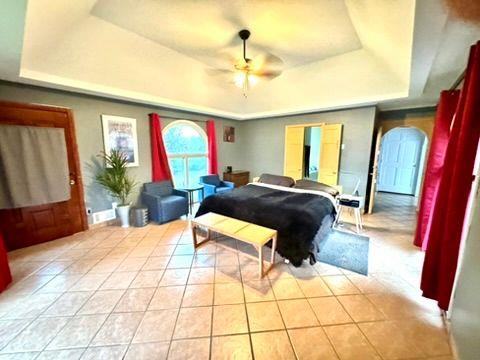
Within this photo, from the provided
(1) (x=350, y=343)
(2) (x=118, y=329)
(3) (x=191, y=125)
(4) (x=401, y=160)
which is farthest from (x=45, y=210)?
(4) (x=401, y=160)

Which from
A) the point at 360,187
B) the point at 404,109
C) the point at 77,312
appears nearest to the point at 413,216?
the point at 360,187

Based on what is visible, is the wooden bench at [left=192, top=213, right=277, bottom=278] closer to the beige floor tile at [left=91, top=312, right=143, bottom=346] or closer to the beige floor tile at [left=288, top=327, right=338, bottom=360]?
the beige floor tile at [left=288, top=327, right=338, bottom=360]

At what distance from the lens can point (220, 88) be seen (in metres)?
4.51

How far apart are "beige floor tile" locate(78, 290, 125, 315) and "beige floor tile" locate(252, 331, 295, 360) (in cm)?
137

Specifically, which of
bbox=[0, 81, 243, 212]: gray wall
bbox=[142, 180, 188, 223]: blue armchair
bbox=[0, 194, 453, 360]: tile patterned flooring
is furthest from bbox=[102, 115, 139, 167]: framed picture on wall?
bbox=[0, 194, 453, 360]: tile patterned flooring

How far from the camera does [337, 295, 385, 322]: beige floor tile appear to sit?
5.61 ft

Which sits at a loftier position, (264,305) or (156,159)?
(156,159)

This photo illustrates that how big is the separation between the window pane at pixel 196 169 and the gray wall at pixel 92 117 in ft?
3.91

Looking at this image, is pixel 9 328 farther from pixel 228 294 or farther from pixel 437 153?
pixel 437 153

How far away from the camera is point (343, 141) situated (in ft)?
15.1

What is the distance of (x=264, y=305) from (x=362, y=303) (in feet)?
3.14

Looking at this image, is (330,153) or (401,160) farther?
(401,160)

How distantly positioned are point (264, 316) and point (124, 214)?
3161 millimetres

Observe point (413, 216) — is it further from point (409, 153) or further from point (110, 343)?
point (110, 343)
